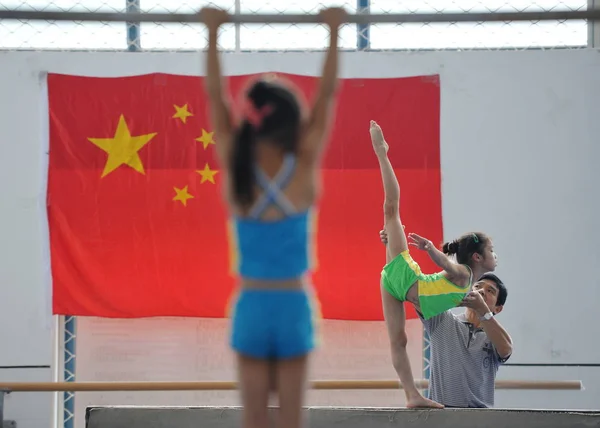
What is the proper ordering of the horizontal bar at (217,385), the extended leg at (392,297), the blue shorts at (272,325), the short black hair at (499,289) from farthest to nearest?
the horizontal bar at (217,385) < the short black hair at (499,289) < the extended leg at (392,297) < the blue shorts at (272,325)

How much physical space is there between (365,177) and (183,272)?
1538 millimetres

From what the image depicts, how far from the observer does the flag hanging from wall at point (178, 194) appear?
656 centimetres

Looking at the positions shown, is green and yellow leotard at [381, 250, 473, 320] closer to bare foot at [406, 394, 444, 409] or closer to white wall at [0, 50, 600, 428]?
bare foot at [406, 394, 444, 409]

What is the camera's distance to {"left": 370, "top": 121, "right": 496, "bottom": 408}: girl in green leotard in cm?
411

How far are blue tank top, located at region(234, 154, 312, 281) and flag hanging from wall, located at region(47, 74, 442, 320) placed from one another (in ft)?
13.1

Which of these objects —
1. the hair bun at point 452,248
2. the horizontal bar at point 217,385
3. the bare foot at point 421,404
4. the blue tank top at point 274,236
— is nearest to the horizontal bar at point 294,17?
the blue tank top at point 274,236

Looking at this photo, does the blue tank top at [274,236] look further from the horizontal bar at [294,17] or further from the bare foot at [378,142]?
the bare foot at [378,142]

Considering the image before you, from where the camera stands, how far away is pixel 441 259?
410 centimetres

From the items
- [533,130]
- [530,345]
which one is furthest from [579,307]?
[533,130]

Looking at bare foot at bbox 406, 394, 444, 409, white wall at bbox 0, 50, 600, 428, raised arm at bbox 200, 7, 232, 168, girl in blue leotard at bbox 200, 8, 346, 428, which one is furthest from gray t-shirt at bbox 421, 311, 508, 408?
white wall at bbox 0, 50, 600, 428

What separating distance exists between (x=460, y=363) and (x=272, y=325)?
1837 mm

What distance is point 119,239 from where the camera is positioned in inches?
260

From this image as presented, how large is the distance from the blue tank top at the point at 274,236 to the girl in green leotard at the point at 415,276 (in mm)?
1588

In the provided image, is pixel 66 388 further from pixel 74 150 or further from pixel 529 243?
pixel 529 243
